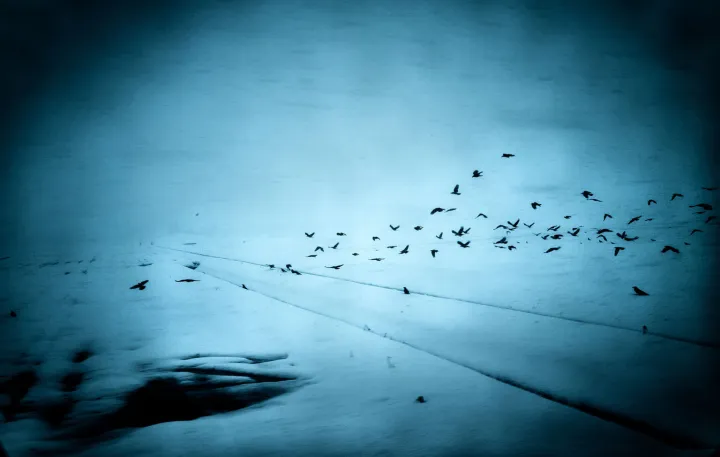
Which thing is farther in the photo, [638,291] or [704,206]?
[704,206]

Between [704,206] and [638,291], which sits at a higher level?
[704,206]

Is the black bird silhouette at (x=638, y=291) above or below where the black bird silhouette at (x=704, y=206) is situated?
below

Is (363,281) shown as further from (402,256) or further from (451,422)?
(451,422)

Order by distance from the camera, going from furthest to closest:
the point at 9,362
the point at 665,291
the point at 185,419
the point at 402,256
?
the point at 402,256 < the point at 665,291 < the point at 9,362 < the point at 185,419

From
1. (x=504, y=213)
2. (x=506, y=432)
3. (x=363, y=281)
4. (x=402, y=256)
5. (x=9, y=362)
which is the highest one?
(x=504, y=213)

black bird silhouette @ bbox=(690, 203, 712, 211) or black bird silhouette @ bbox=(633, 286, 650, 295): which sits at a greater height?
black bird silhouette @ bbox=(690, 203, 712, 211)

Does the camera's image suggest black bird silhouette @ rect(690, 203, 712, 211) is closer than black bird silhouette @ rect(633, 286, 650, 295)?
No

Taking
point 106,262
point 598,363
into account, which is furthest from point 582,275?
point 106,262

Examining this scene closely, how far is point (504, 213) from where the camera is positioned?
27.8 feet

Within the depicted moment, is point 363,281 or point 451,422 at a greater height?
point 363,281

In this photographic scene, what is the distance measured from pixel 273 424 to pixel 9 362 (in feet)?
9.10

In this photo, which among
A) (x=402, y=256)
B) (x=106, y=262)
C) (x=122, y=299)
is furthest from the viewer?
(x=106, y=262)

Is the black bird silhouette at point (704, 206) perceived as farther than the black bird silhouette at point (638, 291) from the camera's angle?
Yes

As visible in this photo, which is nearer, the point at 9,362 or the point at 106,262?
the point at 9,362
